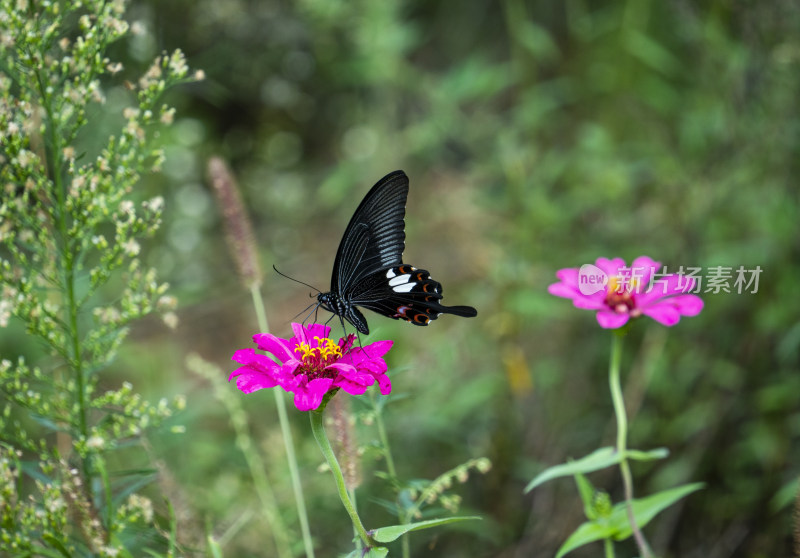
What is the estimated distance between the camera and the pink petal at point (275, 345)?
960 millimetres

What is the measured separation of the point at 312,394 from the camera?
84 cm

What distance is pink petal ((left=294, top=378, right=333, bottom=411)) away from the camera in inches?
32.7

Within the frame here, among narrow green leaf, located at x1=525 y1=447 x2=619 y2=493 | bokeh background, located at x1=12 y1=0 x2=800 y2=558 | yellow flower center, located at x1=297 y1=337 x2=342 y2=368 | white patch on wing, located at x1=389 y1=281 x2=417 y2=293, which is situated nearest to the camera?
yellow flower center, located at x1=297 y1=337 x2=342 y2=368

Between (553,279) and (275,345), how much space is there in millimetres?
1448

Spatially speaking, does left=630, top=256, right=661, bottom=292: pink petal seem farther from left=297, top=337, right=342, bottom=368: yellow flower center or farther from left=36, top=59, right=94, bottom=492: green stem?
left=36, top=59, right=94, bottom=492: green stem

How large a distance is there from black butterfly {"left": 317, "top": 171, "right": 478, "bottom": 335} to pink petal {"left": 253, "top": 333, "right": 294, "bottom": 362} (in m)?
0.15

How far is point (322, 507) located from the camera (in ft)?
5.71

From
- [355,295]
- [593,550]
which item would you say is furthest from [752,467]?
[355,295]

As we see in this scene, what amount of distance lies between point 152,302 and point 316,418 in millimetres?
426

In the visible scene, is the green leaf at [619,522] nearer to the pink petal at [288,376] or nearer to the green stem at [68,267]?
the pink petal at [288,376]

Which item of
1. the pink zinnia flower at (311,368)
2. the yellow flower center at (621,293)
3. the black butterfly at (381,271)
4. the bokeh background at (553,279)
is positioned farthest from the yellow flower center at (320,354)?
the yellow flower center at (621,293)

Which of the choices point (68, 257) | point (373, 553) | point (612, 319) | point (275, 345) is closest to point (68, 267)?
point (68, 257)

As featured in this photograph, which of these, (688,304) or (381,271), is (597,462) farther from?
(381,271)

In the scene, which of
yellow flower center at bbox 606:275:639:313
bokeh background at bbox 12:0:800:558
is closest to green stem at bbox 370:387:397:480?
bokeh background at bbox 12:0:800:558
